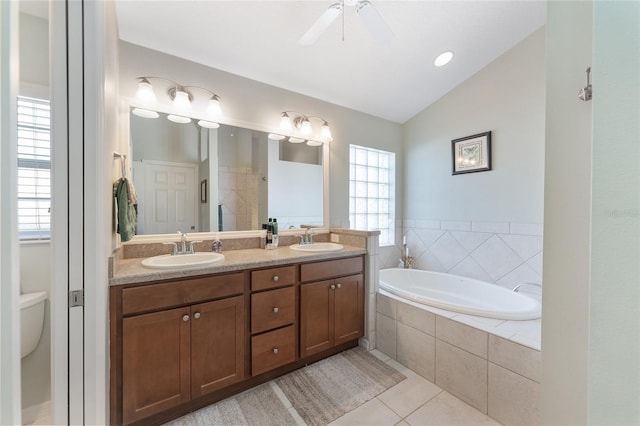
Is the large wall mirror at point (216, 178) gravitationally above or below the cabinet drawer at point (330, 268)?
above

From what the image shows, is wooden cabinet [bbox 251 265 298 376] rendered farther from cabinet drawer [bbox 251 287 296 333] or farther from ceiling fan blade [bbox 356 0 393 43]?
ceiling fan blade [bbox 356 0 393 43]

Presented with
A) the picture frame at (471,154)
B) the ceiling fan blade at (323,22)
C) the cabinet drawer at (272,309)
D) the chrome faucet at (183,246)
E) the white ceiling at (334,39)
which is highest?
the white ceiling at (334,39)

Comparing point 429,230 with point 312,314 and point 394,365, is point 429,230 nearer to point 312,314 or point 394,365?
point 394,365

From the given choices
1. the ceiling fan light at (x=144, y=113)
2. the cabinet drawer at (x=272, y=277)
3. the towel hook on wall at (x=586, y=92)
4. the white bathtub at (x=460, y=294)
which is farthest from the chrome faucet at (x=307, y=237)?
the towel hook on wall at (x=586, y=92)

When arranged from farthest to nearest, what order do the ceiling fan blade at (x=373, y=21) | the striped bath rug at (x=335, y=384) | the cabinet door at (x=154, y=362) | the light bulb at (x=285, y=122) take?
the light bulb at (x=285, y=122), the striped bath rug at (x=335, y=384), the ceiling fan blade at (x=373, y=21), the cabinet door at (x=154, y=362)

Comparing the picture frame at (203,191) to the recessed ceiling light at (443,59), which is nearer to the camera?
the picture frame at (203,191)

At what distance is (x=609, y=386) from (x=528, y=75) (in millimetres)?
2937

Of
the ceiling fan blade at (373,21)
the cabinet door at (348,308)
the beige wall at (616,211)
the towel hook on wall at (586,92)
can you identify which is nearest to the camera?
the beige wall at (616,211)

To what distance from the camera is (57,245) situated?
98cm

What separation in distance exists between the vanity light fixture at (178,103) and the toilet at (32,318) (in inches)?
54.4

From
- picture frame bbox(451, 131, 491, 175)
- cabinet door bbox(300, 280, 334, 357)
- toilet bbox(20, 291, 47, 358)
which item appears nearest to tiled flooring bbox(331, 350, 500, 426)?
cabinet door bbox(300, 280, 334, 357)

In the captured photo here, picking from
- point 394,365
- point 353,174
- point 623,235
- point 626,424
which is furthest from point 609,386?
point 353,174

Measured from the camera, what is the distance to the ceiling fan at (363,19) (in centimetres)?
141

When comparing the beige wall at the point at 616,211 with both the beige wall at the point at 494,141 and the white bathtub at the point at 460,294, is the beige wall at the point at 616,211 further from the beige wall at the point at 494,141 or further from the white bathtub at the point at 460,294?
the beige wall at the point at 494,141
